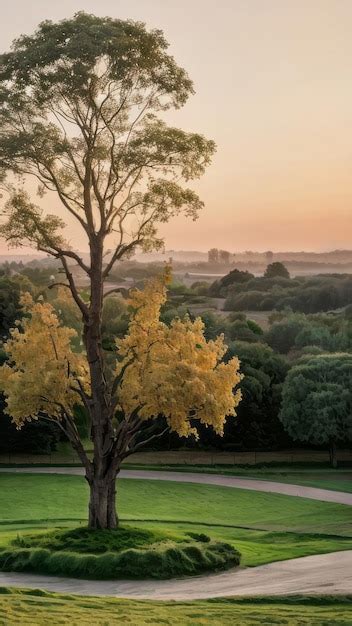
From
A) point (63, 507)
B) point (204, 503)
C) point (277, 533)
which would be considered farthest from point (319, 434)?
point (277, 533)

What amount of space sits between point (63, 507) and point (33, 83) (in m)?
24.4

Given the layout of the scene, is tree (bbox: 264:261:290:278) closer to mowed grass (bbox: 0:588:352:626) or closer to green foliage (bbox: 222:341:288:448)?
green foliage (bbox: 222:341:288:448)

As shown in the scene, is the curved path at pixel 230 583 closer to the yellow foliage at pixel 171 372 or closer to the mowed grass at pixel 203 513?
the mowed grass at pixel 203 513

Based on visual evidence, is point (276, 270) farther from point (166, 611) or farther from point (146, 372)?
point (166, 611)

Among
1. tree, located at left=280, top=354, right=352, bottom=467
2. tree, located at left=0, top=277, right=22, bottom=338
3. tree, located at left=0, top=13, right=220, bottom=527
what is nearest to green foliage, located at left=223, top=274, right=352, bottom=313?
tree, located at left=0, top=277, right=22, bottom=338

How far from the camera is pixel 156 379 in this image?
28156 millimetres

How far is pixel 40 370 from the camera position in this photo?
29.0 meters

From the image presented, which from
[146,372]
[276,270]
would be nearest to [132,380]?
[146,372]

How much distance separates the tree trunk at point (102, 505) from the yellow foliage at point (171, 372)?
89.9 inches

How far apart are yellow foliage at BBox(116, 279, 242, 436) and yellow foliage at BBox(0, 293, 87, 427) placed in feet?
5.46

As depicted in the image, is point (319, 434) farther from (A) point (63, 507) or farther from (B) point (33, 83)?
(B) point (33, 83)

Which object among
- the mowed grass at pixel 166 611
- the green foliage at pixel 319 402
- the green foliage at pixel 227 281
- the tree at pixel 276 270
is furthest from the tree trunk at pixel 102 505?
the tree at pixel 276 270

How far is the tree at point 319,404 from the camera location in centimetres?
6612

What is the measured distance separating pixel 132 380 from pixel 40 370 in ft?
9.02
